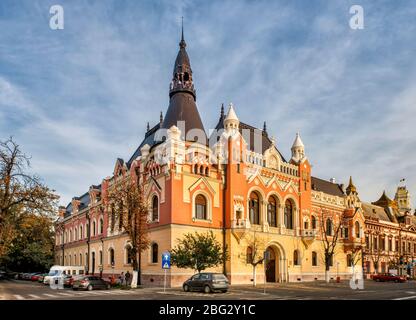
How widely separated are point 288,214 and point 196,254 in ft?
57.6

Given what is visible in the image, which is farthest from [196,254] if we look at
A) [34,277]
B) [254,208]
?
[34,277]

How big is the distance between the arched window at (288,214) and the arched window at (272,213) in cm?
206

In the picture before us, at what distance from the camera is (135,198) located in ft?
134

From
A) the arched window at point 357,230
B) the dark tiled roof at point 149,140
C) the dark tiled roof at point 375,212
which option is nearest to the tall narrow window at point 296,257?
the arched window at point 357,230

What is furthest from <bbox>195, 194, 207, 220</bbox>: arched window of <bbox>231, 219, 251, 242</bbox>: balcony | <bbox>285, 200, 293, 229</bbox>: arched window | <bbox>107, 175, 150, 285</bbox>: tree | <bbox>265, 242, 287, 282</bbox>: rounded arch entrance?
<bbox>285, 200, 293, 229</bbox>: arched window

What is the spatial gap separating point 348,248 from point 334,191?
919 cm

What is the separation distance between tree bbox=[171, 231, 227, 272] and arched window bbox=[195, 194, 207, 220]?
12.7ft

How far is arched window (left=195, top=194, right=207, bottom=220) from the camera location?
44.2 meters

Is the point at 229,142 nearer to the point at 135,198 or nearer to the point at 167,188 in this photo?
the point at 167,188

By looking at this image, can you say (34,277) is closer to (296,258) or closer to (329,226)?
(296,258)

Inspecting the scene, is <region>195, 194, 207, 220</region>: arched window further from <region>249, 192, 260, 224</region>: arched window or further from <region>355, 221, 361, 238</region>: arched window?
<region>355, 221, 361, 238</region>: arched window

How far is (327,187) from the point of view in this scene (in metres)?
65.4

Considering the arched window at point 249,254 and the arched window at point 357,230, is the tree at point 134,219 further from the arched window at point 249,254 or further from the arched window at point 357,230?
the arched window at point 357,230
